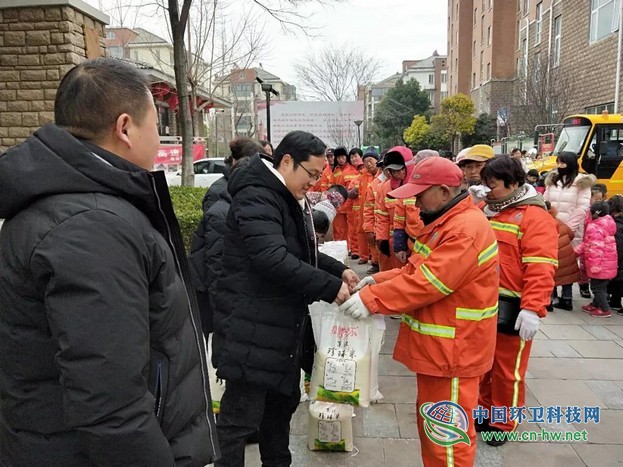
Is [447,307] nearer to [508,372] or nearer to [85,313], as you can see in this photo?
[508,372]

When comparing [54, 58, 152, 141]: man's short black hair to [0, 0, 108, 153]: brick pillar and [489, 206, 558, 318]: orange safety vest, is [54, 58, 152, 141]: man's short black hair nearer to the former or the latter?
[489, 206, 558, 318]: orange safety vest

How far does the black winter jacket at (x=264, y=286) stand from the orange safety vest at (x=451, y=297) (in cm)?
33

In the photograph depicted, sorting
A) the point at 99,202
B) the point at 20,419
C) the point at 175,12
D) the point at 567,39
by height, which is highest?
the point at 567,39

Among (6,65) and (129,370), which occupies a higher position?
(6,65)

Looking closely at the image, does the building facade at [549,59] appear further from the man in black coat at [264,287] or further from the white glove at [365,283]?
the man in black coat at [264,287]

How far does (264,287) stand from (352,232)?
23.7 feet

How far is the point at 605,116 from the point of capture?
542 inches

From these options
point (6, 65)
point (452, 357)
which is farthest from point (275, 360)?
point (6, 65)

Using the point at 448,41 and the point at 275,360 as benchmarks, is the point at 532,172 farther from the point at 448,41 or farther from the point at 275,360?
the point at 448,41

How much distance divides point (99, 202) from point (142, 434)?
0.57m

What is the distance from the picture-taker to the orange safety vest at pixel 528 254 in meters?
3.10

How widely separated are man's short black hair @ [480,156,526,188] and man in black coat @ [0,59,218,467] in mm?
2368

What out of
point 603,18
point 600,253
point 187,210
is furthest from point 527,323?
point 603,18

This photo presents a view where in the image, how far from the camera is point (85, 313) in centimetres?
114
